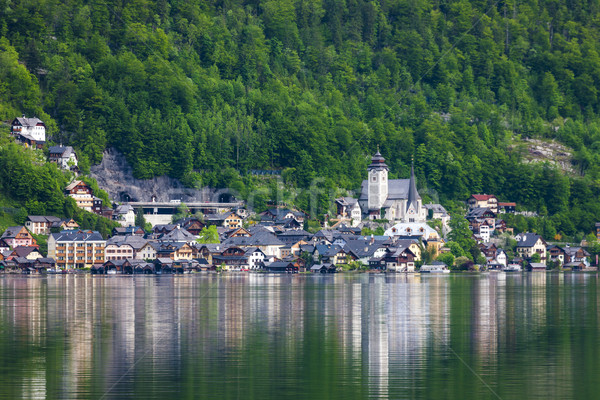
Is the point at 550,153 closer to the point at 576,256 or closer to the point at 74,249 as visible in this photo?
the point at 576,256

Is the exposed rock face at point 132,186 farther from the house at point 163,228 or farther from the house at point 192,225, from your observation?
the house at point 163,228

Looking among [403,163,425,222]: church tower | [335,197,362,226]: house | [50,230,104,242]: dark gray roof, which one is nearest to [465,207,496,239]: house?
[403,163,425,222]: church tower

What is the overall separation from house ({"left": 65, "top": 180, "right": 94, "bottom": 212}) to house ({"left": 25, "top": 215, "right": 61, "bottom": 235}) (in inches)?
292

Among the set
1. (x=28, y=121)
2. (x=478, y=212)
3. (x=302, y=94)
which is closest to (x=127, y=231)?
(x=28, y=121)

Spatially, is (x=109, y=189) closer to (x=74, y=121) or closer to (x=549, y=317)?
(x=74, y=121)

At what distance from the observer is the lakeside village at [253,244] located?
344ft

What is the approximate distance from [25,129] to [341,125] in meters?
47.0

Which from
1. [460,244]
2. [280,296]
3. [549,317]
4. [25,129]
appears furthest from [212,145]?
[549,317]

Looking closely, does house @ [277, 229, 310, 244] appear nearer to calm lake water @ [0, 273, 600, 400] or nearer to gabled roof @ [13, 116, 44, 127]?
gabled roof @ [13, 116, 44, 127]

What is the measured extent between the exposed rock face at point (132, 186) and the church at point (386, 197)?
21109 millimetres

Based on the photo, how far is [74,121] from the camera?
435ft

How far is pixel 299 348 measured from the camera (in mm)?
32344

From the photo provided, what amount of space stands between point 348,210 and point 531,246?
24.8m

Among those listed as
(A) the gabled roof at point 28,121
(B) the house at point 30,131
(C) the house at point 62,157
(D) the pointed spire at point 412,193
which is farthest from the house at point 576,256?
(A) the gabled roof at point 28,121
